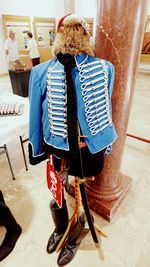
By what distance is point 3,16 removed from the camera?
6.09m

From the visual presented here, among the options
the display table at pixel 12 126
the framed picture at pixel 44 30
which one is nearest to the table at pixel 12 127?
the display table at pixel 12 126

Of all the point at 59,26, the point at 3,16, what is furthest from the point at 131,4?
the point at 3,16

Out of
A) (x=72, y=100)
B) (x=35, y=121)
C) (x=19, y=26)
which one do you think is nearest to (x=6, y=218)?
(x=35, y=121)

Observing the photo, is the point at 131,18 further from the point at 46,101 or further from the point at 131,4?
the point at 46,101

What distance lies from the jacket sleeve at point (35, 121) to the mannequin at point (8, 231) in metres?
0.57

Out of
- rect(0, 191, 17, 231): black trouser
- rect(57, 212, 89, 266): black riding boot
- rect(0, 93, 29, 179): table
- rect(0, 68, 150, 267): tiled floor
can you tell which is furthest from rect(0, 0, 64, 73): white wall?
rect(57, 212, 89, 266): black riding boot

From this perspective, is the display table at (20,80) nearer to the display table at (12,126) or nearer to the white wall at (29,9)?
the white wall at (29,9)

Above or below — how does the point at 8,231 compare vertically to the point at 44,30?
below

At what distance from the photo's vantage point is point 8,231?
58.4 inches

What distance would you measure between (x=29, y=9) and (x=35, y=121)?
7296 millimetres

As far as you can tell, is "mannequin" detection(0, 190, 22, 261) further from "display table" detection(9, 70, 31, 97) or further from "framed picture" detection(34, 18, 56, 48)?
"framed picture" detection(34, 18, 56, 48)

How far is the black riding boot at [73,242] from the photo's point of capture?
1282 mm

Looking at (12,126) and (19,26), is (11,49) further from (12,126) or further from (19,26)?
(12,126)

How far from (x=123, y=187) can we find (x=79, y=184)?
2.44 ft
